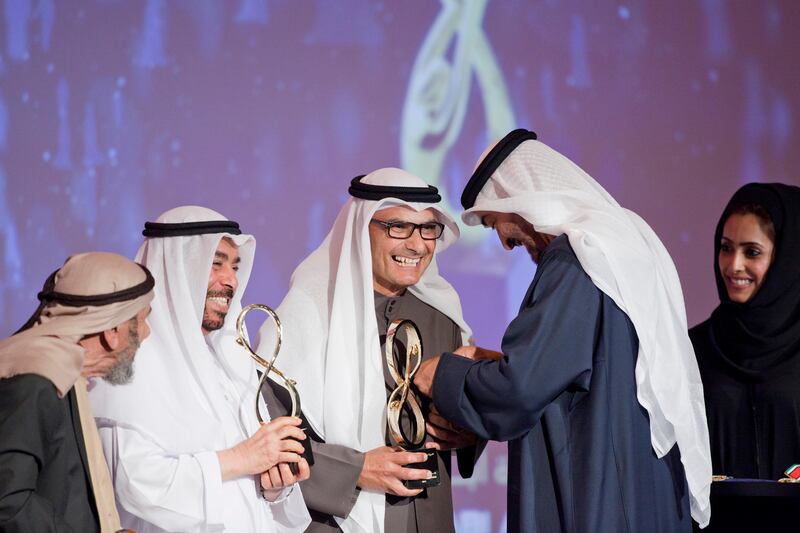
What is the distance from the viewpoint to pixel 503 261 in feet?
18.9

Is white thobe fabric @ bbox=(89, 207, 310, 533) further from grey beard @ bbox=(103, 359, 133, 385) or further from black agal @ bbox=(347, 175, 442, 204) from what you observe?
black agal @ bbox=(347, 175, 442, 204)

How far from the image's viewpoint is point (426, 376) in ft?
11.2

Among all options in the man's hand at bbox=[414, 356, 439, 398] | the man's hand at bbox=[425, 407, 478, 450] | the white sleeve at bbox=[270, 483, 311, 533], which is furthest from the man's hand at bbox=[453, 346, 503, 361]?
the white sleeve at bbox=[270, 483, 311, 533]

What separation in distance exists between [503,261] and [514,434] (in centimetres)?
266

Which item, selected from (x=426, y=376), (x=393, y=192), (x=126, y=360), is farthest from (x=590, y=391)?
(x=126, y=360)

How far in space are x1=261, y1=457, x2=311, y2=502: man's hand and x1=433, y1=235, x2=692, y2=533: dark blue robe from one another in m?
0.49

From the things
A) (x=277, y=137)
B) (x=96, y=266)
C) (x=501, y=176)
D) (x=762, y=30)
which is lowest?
(x=96, y=266)

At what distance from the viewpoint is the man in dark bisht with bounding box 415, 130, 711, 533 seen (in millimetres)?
3088

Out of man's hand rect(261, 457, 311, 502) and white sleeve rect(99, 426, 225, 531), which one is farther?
man's hand rect(261, 457, 311, 502)

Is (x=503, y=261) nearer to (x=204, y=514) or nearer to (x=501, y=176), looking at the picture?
(x=501, y=176)

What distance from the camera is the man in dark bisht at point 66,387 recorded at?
2.36 meters

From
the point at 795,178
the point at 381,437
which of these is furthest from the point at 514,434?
the point at 795,178

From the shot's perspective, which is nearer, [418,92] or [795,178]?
[418,92]

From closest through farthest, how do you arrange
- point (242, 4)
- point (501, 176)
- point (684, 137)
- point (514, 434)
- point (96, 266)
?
1. point (96, 266)
2. point (514, 434)
3. point (501, 176)
4. point (242, 4)
5. point (684, 137)
